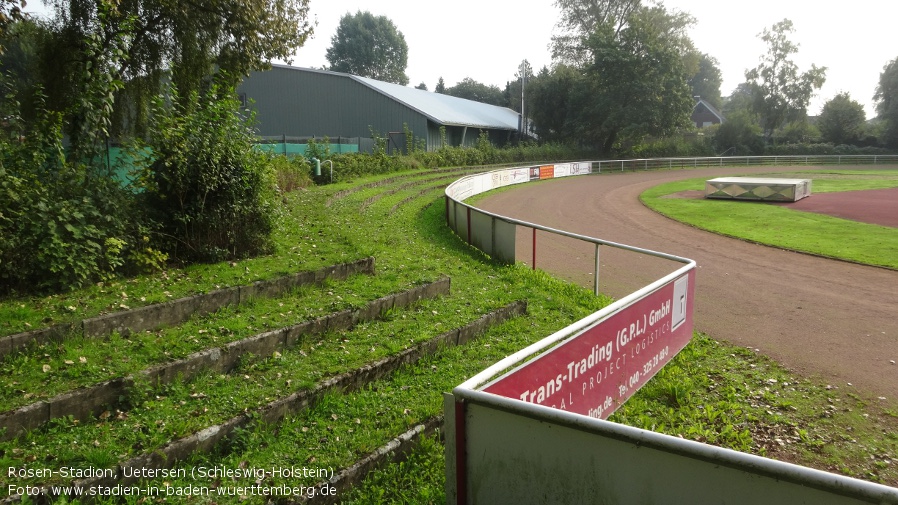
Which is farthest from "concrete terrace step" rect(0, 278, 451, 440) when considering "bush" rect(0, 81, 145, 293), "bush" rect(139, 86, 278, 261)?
"bush" rect(139, 86, 278, 261)

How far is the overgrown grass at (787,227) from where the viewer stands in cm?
1551

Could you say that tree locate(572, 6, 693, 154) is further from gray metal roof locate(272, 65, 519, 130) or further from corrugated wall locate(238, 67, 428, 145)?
corrugated wall locate(238, 67, 428, 145)

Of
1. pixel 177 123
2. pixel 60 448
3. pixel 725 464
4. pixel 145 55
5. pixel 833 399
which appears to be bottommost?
pixel 833 399

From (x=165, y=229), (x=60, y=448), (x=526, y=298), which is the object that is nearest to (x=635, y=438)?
(x=60, y=448)

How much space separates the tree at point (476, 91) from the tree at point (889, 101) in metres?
48.9

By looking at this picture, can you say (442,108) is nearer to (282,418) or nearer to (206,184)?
(206,184)

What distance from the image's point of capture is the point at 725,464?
2.48 metres

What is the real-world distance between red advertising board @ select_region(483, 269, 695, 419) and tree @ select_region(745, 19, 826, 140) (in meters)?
76.9

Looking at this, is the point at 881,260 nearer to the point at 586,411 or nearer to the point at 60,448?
the point at 586,411

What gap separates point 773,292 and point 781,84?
74066 mm

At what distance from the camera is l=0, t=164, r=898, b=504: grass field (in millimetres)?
4768

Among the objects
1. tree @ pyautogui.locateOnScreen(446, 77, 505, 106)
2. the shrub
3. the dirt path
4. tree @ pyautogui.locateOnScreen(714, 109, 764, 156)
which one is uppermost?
tree @ pyautogui.locateOnScreen(446, 77, 505, 106)

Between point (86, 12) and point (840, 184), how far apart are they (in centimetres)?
3815

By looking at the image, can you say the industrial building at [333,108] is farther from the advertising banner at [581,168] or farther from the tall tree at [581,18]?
the tall tree at [581,18]
